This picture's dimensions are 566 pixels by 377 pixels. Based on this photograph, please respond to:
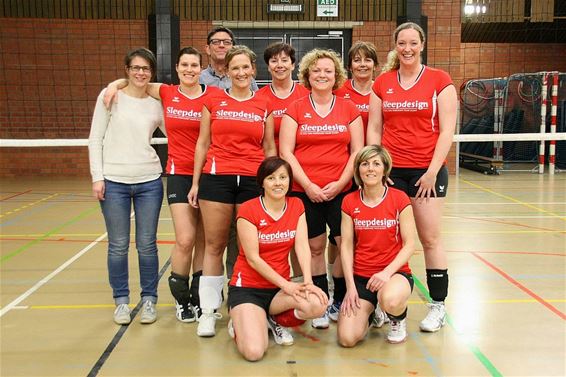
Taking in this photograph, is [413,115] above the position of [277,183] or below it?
above

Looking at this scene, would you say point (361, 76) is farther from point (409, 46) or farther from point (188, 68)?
point (188, 68)

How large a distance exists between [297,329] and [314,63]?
1.66 m

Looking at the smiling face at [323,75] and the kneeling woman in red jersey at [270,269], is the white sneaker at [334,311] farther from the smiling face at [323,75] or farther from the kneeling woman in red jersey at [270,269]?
the smiling face at [323,75]

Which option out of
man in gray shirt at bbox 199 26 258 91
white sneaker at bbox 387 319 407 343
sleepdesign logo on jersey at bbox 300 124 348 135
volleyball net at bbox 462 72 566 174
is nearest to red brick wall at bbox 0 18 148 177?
volleyball net at bbox 462 72 566 174

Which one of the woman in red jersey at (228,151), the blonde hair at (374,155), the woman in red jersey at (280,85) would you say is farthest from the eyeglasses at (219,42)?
the blonde hair at (374,155)

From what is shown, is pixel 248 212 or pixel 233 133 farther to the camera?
pixel 233 133

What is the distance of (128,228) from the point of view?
3795mm

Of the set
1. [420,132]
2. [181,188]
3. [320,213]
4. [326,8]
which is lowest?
[320,213]

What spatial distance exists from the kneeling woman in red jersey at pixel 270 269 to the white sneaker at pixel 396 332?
1.48 feet

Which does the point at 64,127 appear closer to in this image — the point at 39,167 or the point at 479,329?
the point at 39,167

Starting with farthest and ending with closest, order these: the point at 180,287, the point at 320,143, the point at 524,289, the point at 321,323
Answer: the point at 524,289 → the point at 180,287 → the point at 321,323 → the point at 320,143

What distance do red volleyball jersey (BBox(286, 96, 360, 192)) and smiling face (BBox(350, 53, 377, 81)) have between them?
553mm

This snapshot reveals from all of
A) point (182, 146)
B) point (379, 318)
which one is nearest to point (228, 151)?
point (182, 146)

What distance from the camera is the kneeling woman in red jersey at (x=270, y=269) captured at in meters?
3.31
